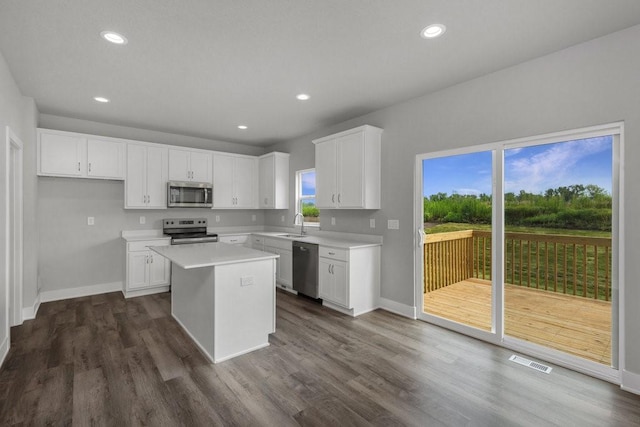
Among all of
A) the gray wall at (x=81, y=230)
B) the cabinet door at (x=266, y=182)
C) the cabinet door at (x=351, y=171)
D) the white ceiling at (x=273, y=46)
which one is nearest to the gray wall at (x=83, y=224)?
the gray wall at (x=81, y=230)

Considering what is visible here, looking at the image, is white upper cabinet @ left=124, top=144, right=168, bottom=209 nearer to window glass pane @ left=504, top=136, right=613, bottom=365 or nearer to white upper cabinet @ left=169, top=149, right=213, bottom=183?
white upper cabinet @ left=169, top=149, right=213, bottom=183

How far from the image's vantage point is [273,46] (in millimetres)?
2559

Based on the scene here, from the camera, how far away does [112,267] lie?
16.2 feet

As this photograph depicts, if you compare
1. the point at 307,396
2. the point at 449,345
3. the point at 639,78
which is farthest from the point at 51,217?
the point at 639,78

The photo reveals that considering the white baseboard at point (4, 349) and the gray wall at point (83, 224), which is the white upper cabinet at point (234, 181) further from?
the white baseboard at point (4, 349)

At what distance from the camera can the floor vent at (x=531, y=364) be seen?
2.57 m

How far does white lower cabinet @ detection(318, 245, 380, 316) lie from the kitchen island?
1087 millimetres

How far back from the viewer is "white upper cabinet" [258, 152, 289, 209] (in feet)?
19.2

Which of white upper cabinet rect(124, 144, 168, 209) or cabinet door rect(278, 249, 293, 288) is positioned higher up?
white upper cabinet rect(124, 144, 168, 209)

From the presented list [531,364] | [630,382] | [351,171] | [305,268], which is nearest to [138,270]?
[305,268]

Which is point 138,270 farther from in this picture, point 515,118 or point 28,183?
point 515,118

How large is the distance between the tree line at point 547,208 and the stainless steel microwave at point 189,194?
3.91 meters

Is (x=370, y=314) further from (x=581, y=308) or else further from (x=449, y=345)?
(x=581, y=308)

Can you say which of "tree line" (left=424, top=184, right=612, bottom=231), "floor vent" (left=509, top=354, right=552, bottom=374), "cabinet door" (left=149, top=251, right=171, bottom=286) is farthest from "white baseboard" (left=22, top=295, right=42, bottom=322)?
"floor vent" (left=509, top=354, right=552, bottom=374)
